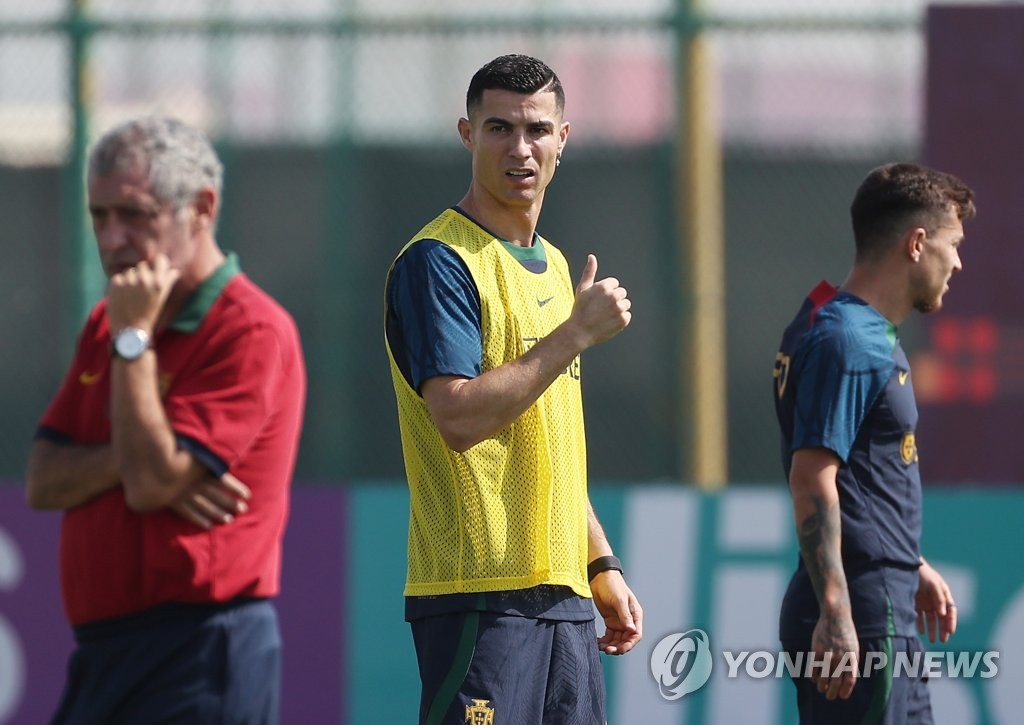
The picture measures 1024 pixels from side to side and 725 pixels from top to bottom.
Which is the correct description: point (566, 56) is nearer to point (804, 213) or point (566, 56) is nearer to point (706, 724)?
point (804, 213)

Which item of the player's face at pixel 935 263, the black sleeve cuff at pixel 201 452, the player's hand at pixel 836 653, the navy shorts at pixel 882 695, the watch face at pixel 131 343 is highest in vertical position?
the player's face at pixel 935 263

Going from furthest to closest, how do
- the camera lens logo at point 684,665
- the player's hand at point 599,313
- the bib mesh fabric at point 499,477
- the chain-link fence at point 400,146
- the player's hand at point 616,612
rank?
1. the chain-link fence at point 400,146
2. the camera lens logo at point 684,665
3. the player's hand at point 616,612
4. the bib mesh fabric at point 499,477
5. the player's hand at point 599,313

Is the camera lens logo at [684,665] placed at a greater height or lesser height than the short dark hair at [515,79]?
lesser

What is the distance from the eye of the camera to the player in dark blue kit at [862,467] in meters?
4.08

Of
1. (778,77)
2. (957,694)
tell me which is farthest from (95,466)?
(778,77)

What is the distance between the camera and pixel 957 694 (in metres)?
6.48

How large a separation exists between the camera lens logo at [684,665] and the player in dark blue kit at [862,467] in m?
2.14

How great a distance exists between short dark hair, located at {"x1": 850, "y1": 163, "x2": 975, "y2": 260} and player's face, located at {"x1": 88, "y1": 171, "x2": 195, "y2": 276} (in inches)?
82.2

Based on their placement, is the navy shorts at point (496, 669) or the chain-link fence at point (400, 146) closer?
the navy shorts at point (496, 669)

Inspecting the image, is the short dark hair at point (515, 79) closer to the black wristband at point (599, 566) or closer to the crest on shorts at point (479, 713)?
the black wristband at point (599, 566)

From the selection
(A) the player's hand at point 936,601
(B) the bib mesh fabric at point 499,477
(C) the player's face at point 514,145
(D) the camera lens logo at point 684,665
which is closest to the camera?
(B) the bib mesh fabric at point 499,477

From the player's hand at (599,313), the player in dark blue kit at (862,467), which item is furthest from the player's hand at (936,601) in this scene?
the player's hand at (599,313)

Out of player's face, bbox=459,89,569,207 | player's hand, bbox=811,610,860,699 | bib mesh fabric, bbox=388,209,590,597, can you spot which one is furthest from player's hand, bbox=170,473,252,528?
player's hand, bbox=811,610,860,699

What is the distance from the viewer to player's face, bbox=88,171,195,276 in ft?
10.2
